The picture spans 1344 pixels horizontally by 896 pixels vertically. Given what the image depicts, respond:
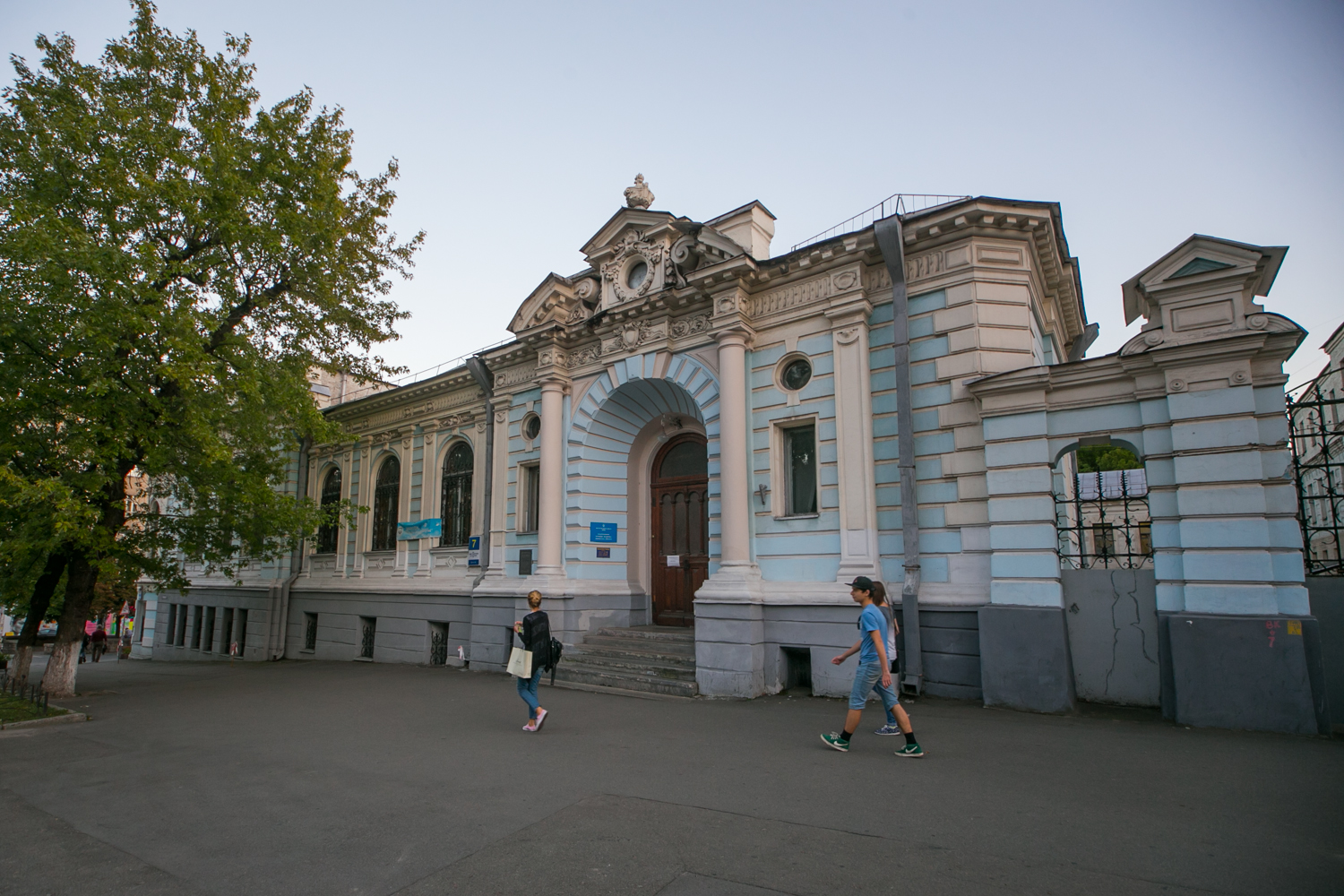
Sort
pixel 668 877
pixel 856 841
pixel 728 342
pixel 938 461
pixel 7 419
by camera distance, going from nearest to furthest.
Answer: pixel 668 877 < pixel 856 841 < pixel 938 461 < pixel 7 419 < pixel 728 342

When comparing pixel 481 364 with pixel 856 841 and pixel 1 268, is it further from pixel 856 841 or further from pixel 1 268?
pixel 856 841

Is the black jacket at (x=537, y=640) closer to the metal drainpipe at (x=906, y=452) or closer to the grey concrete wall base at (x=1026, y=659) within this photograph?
the metal drainpipe at (x=906, y=452)

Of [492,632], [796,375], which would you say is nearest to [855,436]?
[796,375]

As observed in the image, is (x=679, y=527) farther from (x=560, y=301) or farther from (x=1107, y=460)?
(x=1107, y=460)

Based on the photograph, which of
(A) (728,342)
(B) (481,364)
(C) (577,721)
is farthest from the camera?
(B) (481,364)

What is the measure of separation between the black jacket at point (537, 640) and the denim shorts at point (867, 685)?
11.5ft

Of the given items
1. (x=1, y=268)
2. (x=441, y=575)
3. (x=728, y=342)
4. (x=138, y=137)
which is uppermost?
(x=138, y=137)

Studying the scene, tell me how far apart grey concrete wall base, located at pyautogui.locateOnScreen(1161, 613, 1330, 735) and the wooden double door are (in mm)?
7914

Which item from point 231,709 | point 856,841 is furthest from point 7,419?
point 856,841

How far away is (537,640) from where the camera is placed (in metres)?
8.66

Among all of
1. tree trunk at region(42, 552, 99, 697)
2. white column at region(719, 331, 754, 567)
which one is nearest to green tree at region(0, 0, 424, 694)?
tree trunk at region(42, 552, 99, 697)

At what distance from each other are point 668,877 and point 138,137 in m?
13.5

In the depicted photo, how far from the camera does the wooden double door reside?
14633 millimetres

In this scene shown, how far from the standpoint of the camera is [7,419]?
11.5 m
